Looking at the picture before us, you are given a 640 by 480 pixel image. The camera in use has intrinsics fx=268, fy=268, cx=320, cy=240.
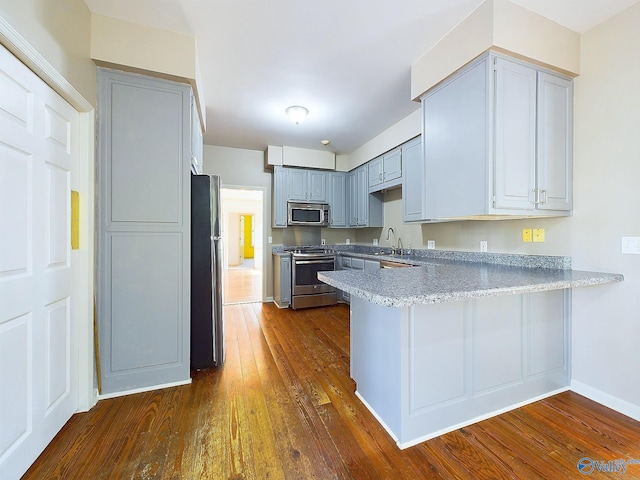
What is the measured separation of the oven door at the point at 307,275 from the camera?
424cm

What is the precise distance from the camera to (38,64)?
134cm

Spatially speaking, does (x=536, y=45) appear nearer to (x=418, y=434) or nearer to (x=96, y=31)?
(x=418, y=434)

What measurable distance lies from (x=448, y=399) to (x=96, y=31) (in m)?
3.33

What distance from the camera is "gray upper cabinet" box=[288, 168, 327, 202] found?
4.64 meters

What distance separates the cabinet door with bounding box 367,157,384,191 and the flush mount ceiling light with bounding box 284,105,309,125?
142cm

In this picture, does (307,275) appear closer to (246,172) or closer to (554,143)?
(246,172)

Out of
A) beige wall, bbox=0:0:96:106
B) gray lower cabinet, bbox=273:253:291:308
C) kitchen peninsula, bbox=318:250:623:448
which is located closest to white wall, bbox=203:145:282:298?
gray lower cabinet, bbox=273:253:291:308

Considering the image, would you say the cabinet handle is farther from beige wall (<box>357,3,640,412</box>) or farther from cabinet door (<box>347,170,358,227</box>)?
cabinet door (<box>347,170,358,227</box>)

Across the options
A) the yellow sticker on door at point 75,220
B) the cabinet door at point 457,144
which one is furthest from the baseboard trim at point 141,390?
the cabinet door at point 457,144

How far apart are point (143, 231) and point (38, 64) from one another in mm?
1064

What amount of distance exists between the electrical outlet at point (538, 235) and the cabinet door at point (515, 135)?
1.45 feet

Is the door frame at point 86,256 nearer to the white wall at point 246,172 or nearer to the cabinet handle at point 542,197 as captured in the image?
the white wall at point 246,172

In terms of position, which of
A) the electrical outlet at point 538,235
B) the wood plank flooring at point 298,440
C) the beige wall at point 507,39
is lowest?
the wood plank flooring at point 298,440

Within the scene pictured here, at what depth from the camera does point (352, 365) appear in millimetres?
2021
